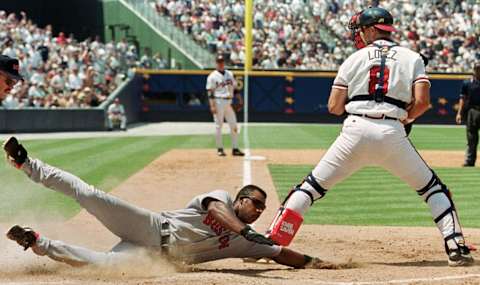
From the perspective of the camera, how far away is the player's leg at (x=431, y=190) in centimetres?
628

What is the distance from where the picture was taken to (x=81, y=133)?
24969mm

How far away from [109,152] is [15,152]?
12.3 meters

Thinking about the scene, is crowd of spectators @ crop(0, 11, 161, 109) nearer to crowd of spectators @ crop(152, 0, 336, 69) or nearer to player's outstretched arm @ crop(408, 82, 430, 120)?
crowd of spectators @ crop(152, 0, 336, 69)

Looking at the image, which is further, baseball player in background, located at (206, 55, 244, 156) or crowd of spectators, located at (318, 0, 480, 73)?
crowd of spectators, located at (318, 0, 480, 73)

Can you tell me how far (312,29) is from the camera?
37.4 meters

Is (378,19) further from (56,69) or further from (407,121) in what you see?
(56,69)

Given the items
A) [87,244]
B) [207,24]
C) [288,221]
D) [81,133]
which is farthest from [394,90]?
[207,24]

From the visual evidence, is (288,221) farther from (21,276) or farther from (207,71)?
(207,71)

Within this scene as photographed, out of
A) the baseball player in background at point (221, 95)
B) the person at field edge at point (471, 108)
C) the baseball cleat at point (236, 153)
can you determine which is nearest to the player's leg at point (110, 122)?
the baseball player in background at point (221, 95)

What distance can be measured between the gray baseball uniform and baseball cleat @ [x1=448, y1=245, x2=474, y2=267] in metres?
1.45

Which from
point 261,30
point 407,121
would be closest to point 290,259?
point 407,121

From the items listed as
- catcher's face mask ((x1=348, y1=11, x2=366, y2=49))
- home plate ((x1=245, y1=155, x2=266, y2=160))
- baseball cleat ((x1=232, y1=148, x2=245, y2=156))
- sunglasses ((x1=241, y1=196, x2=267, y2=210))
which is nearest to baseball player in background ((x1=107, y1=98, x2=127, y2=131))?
baseball cleat ((x1=232, y1=148, x2=245, y2=156))

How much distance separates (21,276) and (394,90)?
131 inches

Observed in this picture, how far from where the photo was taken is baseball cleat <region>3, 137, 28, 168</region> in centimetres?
575
